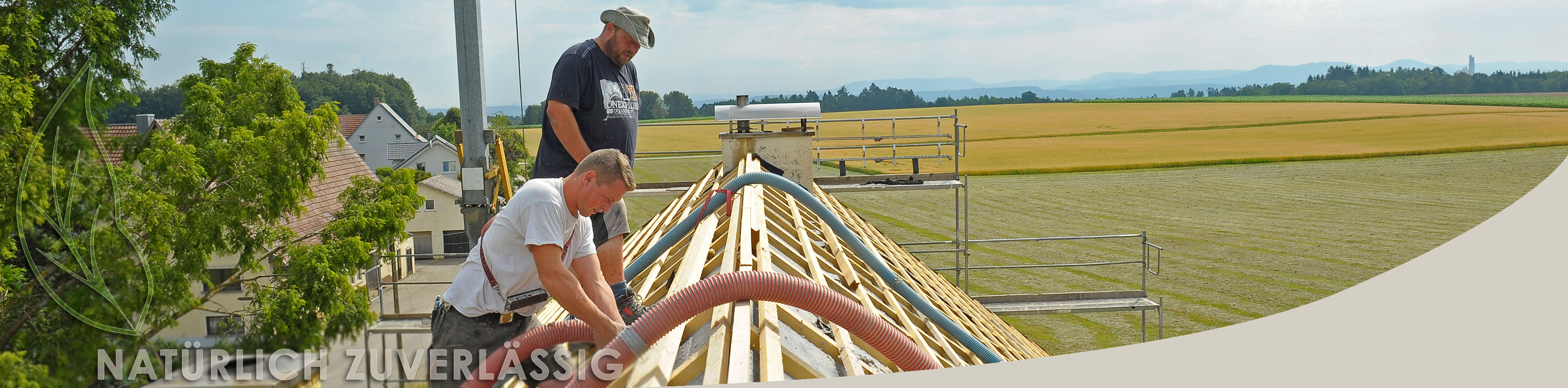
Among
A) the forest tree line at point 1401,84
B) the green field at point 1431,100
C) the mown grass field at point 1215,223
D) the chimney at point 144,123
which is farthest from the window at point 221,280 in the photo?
the green field at point 1431,100

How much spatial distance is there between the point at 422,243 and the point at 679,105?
32.5 ft

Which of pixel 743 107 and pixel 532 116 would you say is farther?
pixel 743 107

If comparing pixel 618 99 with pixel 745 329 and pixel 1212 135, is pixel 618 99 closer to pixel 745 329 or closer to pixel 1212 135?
pixel 745 329

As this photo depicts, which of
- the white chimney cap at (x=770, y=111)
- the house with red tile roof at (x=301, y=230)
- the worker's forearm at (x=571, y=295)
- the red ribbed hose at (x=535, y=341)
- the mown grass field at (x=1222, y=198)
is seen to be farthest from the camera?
the mown grass field at (x=1222, y=198)

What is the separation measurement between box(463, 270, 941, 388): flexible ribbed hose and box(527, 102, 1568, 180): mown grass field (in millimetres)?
33126

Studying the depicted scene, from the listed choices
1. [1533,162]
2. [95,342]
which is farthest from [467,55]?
[1533,162]

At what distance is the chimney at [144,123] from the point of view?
46.4ft

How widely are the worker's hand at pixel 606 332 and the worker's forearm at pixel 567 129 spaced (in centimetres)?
123

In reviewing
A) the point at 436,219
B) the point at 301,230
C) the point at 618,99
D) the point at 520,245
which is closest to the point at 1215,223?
the point at 436,219

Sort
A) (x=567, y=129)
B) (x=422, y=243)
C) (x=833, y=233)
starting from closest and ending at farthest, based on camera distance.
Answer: (x=567, y=129)
(x=833, y=233)
(x=422, y=243)

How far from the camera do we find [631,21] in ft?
11.6

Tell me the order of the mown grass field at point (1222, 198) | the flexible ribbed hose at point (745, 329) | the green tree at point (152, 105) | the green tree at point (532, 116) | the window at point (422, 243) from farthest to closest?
the mown grass field at point (1222, 198) < the window at point (422, 243) < the green tree at point (152, 105) < the green tree at point (532, 116) < the flexible ribbed hose at point (745, 329)

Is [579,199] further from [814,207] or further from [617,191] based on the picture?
[814,207]

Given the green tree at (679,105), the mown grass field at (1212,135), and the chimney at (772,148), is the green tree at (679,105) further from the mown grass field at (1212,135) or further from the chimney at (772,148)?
the chimney at (772,148)
